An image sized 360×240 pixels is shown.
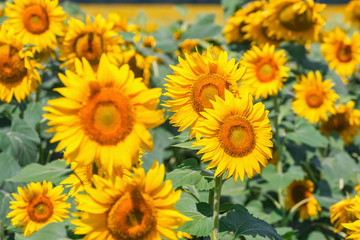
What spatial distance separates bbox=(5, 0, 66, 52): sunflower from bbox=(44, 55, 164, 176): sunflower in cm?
142

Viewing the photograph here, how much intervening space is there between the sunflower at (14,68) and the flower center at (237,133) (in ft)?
3.85

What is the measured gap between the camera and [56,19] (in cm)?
263

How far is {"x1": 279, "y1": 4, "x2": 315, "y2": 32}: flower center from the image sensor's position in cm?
294

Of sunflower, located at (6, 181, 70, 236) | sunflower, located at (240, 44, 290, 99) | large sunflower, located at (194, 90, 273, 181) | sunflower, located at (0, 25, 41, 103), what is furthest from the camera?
sunflower, located at (240, 44, 290, 99)

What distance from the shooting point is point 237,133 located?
59.3 inches

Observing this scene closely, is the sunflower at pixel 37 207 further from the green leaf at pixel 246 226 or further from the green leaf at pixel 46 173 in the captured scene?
the green leaf at pixel 246 226

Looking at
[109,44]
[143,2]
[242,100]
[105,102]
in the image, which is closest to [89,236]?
[105,102]

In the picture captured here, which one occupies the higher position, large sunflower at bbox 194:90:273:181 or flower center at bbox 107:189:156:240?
large sunflower at bbox 194:90:273:181

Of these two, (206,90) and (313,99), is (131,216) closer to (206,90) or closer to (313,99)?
(206,90)

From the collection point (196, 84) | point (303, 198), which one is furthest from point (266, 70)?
point (196, 84)

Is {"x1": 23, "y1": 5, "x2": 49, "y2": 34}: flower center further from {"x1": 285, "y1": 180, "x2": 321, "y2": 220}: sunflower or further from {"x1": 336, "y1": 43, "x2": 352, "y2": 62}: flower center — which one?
{"x1": 336, "y1": 43, "x2": 352, "y2": 62}: flower center

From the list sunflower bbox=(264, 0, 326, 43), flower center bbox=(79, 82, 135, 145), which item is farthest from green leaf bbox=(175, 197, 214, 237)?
sunflower bbox=(264, 0, 326, 43)

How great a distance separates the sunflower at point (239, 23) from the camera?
322cm

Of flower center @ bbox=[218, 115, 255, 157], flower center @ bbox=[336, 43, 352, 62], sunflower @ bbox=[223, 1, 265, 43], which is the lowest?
flower center @ bbox=[218, 115, 255, 157]
